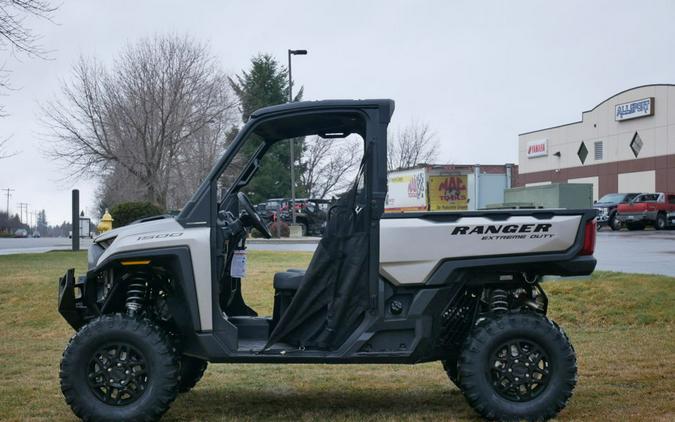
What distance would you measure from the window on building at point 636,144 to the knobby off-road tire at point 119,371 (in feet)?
162

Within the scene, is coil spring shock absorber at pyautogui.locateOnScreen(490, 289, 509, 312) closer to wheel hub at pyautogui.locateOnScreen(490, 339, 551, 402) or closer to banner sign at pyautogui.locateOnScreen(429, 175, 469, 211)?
wheel hub at pyautogui.locateOnScreen(490, 339, 551, 402)

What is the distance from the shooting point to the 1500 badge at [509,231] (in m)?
5.79

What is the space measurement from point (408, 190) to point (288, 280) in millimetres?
31130

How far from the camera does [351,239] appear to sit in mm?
5746

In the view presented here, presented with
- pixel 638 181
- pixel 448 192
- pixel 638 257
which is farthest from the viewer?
pixel 638 181

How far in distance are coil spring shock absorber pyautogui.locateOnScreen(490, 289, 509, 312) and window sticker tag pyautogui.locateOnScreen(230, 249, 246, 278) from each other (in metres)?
1.98

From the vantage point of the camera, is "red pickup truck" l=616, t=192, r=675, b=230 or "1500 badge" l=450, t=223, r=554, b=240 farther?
"red pickup truck" l=616, t=192, r=675, b=230

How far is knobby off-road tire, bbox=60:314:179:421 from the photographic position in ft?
18.5

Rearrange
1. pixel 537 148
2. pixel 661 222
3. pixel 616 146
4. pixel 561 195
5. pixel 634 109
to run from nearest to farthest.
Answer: pixel 561 195
pixel 661 222
pixel 634 109
pixel 616 146
pixel 537 148

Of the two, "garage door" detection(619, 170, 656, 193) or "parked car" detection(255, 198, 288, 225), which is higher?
"garage door" detection(619, 170, 656, 193)

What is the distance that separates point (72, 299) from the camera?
602 centimetres

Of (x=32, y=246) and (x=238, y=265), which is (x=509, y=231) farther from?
(x=32, y=246)

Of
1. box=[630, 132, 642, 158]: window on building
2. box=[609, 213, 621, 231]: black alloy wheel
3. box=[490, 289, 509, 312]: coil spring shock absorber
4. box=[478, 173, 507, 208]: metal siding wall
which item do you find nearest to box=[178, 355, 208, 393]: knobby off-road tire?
box=[490, 289, 509, 312]: coil spring shock absorber

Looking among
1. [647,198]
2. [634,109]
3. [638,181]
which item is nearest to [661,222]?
[647,198]
